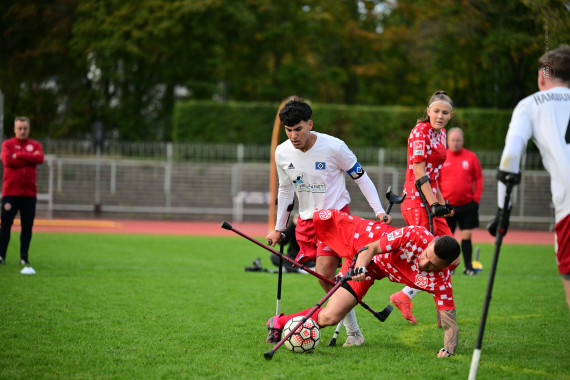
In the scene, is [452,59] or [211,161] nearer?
[211,161]

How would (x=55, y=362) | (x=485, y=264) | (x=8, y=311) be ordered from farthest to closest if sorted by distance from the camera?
(x=485, y=264)
(x=8, y=311)
(x=55, y=362)

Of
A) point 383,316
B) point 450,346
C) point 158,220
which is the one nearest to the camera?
point 450,346

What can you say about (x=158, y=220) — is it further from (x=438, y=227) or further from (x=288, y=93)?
(x=438, y=227)

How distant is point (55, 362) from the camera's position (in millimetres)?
5320

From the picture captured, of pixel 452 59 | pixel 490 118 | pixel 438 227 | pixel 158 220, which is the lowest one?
pixel 158 220

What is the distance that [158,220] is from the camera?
23828 millimetres

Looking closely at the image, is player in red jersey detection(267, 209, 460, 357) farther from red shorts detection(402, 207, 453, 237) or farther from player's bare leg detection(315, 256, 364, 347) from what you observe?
red shorts detection(402, 207, 453, 237)

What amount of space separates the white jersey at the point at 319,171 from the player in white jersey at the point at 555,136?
1876mm

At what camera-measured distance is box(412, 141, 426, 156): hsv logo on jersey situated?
6.61 meters

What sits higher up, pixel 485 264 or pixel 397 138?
pixel 397 138

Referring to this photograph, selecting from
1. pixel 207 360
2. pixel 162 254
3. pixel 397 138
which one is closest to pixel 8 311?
pixel 207 360

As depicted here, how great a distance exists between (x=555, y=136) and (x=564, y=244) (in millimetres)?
750

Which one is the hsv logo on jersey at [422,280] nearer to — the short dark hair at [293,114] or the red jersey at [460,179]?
the short dark hair at [293,114]

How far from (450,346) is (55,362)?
3199 mm
